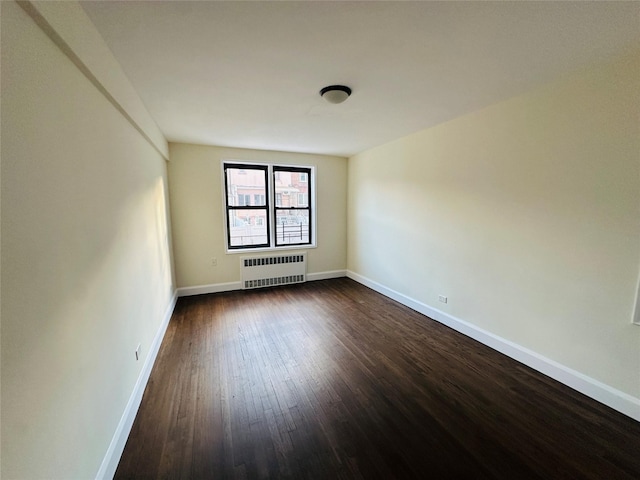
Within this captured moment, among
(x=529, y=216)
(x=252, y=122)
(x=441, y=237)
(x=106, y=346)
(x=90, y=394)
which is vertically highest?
(x=252, y=122)

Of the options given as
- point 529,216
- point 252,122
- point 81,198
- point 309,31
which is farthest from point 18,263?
point 529,216

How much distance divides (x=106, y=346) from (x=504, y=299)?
318 cm

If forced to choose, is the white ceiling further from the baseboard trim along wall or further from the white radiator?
the baseboard trim along wall

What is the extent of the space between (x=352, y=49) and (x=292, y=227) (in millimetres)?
3489

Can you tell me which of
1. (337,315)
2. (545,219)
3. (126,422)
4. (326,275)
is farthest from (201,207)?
(545,219)

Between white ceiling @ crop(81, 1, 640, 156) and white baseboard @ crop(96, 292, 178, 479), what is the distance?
227 cm

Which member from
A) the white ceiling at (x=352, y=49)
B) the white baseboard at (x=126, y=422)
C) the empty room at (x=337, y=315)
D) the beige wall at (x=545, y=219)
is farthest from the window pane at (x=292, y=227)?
the white baseboard at (x=126, y=422)

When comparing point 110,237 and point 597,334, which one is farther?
point 597,334

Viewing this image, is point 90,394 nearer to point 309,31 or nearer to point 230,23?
point 230,23

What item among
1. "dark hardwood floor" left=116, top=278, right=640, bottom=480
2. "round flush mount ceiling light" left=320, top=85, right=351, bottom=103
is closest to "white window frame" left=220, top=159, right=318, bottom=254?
"dark hardwood floor" left=116, top=278, right=640, bottom=480

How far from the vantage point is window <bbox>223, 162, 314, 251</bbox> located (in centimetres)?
442

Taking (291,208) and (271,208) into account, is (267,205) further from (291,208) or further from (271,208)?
(291,208)

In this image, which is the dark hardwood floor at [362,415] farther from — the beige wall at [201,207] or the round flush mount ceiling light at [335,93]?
the round flush mount ceiling light at [335,93]

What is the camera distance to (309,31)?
4.76ft
